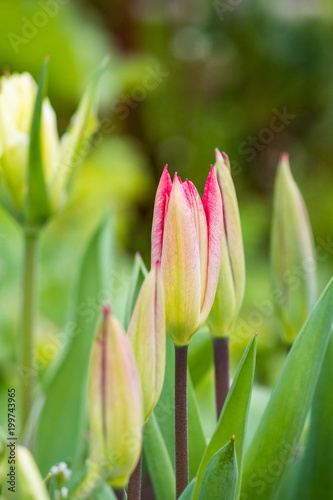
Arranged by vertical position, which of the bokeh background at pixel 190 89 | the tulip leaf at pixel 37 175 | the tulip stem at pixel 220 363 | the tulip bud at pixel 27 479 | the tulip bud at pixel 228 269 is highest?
the bokeh background at pixel 190 89

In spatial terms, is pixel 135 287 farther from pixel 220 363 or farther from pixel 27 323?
pixel 27 323

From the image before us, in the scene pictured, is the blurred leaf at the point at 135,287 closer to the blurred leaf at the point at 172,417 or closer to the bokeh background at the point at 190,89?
the blurred leaf at the point at 172,417

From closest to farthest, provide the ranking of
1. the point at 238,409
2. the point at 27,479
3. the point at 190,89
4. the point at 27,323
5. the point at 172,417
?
the point at 27,479
the point at 238,409
the point at 172,417
the point at 27,323
the point at 190,89

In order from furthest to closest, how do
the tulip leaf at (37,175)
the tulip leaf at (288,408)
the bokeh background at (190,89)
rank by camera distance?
the bokeh background at (190,89) < the tulip leaf at (37,175) < the tulip leaf at (288,408)

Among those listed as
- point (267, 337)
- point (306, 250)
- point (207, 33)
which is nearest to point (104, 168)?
point (207, 33)

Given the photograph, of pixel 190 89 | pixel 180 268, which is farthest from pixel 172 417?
pixel 190 89

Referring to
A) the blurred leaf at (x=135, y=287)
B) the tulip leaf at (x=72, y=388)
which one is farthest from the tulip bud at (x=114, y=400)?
the tulip leaf at (x=72, y=388)

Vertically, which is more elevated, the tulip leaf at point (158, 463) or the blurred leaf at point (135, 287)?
the blurred leaf at point (135, 287)

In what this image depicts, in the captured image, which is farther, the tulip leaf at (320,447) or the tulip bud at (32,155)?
the tulip bud at (32,155)
